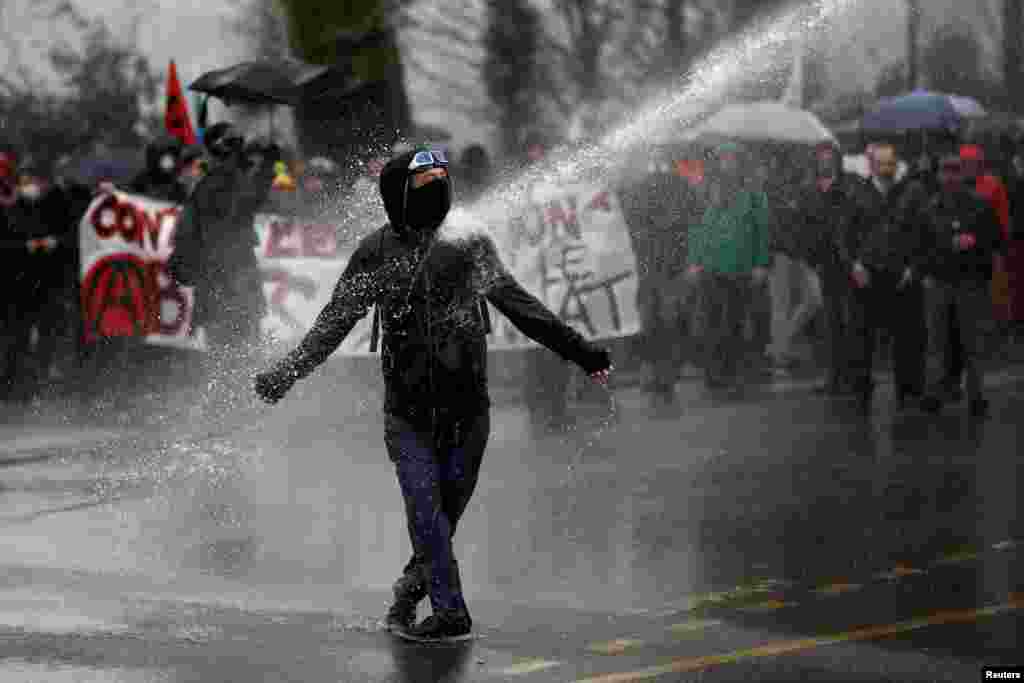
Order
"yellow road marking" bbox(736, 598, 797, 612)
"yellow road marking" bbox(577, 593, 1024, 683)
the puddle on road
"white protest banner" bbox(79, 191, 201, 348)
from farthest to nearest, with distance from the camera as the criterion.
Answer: "white protest banner" bbox(79, 191, 201, 348) → "yellow road marking" bbox(736, 598, 797, 612) → "yellow road marking" bbox(577, 593, 1024, 683) → the puddle on road

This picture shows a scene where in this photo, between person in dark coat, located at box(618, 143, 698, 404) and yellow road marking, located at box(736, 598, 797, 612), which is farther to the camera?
person in dark coat, located at box(618, 143, 698, 404)

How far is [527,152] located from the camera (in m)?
19.1

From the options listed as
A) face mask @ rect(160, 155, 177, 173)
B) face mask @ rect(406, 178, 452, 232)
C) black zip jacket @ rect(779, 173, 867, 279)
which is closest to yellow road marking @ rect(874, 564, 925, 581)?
face mask @ rect(406, 178, 452, 232)

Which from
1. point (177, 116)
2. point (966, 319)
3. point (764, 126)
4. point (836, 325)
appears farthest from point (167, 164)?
point (966, 319)

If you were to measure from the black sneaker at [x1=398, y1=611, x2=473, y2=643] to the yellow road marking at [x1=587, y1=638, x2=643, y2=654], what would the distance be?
0.45m

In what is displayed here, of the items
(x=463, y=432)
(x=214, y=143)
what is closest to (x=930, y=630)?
(x=463, y=432)

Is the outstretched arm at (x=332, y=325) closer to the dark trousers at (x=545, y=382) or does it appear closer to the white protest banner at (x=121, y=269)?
the dark trousers at (x=545, y=382)

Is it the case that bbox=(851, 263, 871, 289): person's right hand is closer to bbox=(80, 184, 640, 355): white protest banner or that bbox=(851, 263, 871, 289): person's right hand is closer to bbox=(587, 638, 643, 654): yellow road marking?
bbox=(80, 184, 640, 355): white protest banner

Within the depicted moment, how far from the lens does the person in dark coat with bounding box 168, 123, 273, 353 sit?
1446cm

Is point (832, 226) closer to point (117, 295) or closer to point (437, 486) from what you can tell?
point (117, 295)

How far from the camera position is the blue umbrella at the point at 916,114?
80.0 feet

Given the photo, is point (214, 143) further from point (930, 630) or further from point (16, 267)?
point (930, 630)

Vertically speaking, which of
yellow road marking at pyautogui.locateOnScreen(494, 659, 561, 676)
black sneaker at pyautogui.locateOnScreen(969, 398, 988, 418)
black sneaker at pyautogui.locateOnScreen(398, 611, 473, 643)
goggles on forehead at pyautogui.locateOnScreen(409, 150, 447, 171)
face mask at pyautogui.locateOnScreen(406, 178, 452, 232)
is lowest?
yellow road marking at pyautogui.locateOnScreen(494, 659, 561, 676)

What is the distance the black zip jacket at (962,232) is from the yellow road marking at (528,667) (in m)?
9.24
